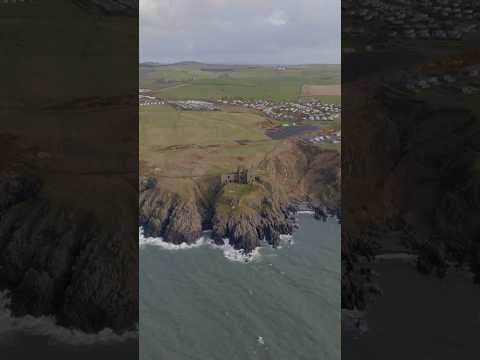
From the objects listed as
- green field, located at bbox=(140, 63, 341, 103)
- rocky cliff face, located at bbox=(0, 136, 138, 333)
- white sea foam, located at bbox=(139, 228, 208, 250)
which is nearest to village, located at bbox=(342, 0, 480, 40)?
rocky cliff face, located at bbox=(0, 136, 138, 333)

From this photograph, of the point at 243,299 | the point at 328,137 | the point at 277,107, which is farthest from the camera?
the point at 277,107

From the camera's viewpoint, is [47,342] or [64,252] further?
[64,252]

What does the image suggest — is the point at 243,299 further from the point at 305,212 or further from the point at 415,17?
the point at 415,17

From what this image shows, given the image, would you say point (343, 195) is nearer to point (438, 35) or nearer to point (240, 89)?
point (438, 35)

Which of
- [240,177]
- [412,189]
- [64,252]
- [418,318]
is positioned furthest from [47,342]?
[240,177]

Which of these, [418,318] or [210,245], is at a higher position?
[418,318]

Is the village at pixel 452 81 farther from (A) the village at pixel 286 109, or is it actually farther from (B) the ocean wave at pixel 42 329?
(A) the village at pixel 286 109

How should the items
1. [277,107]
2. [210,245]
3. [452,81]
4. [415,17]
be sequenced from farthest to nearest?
[277,107] → [210,245] → [415,17] → [452,81]
